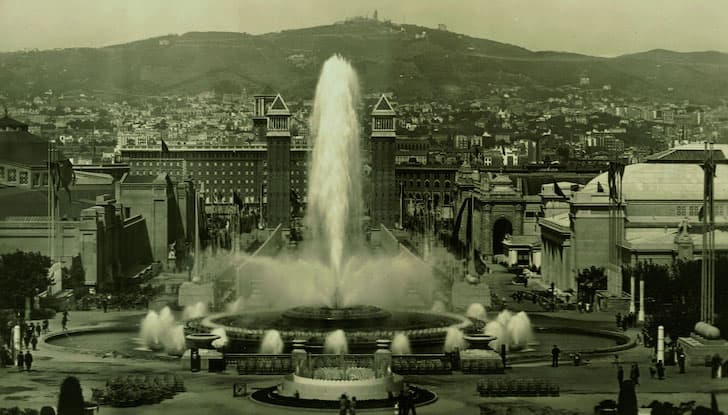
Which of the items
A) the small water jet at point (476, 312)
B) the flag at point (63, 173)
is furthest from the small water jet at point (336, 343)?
the flag at point (63, 173)

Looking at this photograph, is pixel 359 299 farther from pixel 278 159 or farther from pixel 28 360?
pixel 278 159

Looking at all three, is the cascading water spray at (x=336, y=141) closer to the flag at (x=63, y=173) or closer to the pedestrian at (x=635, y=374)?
the flag at (x=63, y=173)

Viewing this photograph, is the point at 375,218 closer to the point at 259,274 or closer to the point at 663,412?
the point at 259,274

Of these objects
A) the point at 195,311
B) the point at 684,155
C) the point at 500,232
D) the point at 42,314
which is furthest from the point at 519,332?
the point at 500,232

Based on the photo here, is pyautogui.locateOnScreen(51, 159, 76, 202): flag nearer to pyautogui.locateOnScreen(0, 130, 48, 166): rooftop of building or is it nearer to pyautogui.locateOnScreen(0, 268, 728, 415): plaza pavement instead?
pyautogui.locateOnScreen(0, 130, 48, 166): rooftop of building

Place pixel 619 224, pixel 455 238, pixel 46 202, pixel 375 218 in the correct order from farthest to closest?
pixel 375 218, pixel 455 238, pixel 46 202, pixel 619 224

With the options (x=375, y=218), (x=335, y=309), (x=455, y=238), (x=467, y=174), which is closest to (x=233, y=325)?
(x=335, y=309)
